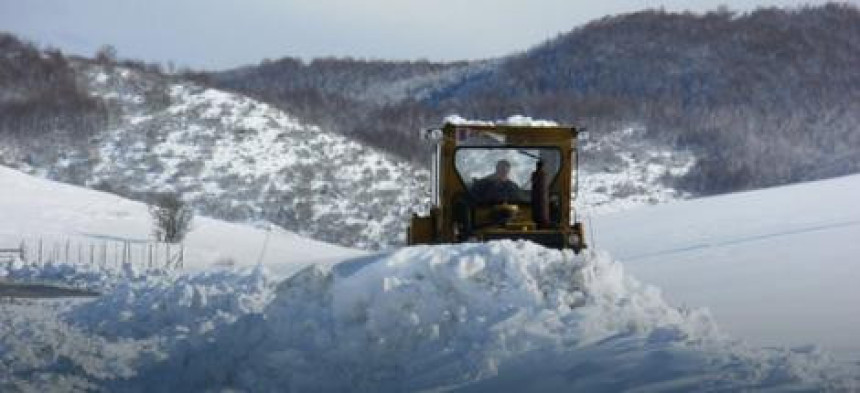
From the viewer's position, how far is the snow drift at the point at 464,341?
8.07 m

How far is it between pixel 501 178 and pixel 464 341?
4.24 m

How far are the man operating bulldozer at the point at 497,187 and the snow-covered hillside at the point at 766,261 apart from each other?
2.41 meters

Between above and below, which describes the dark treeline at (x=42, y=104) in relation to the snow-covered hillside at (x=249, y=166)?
above

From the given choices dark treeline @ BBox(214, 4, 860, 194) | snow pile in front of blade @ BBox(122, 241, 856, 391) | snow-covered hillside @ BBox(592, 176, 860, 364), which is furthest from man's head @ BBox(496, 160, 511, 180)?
dark treeline @ BBox(214, 4, 860, 194)

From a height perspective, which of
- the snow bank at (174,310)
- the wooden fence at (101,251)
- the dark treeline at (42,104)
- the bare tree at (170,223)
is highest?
the dark treeline at (42,104)

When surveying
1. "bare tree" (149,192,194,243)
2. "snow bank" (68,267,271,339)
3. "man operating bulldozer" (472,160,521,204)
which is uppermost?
"man operating bulldozer" (472,160,521,204)

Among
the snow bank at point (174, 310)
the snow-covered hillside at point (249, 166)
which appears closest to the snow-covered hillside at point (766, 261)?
the snow bank at point (174, 310)

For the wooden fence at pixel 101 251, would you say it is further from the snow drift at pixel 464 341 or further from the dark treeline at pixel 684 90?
the dark treeline at pixel 684 90

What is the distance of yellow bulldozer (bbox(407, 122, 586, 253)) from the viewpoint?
12852 mm

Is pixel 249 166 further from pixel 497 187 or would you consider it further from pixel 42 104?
pixel 497 187

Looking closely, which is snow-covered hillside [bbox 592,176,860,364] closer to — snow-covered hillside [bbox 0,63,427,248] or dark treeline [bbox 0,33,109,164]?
snow-covered hillside [bbox 0,63,427,248]

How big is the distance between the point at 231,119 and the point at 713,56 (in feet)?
264

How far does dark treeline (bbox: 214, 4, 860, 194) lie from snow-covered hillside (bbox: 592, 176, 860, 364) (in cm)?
7471

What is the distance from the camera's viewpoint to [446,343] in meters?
9.05
